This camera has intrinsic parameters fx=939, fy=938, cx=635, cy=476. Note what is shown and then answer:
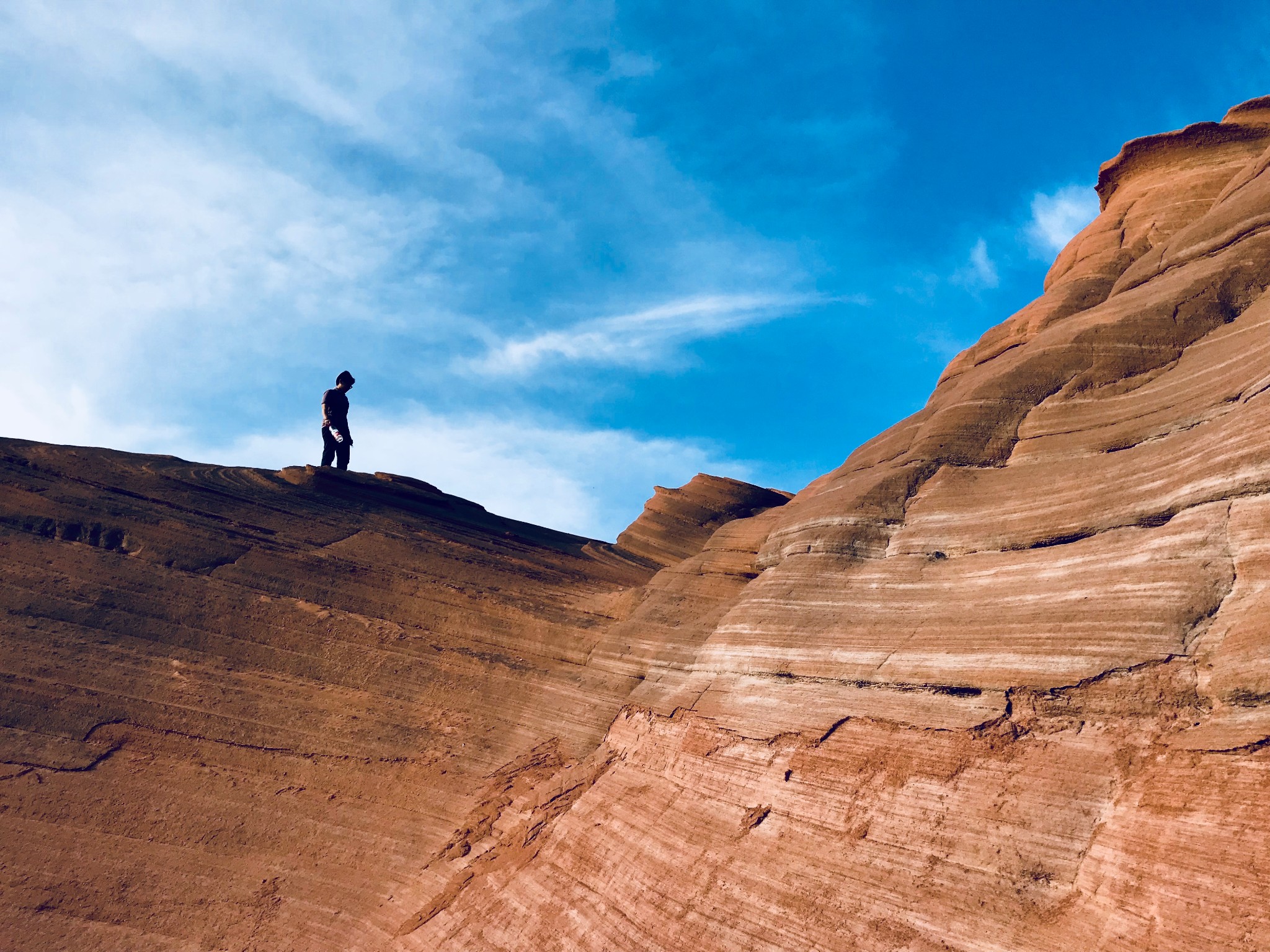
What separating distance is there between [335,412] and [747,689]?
14.1m

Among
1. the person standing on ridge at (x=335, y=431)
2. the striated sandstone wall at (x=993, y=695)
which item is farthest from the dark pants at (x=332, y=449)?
the striated sandstone wall at (x=993, y=695)

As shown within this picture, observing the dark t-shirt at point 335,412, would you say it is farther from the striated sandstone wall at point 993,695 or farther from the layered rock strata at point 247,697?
the striated sandstone wall at point 993,695

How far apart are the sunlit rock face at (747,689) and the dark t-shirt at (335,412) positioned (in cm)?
333

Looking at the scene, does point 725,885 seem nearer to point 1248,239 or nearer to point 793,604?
point 793,604

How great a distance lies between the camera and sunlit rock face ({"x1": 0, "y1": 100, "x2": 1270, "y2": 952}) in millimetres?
7410

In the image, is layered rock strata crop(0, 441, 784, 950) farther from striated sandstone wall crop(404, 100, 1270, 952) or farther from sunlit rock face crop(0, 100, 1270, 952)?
striated sandstone wall crop(404, 100, 1270, 952)

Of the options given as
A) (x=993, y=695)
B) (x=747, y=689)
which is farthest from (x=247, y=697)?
(x=993, y=695)

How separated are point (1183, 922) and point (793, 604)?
20.2 ft

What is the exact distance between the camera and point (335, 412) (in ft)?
71.7

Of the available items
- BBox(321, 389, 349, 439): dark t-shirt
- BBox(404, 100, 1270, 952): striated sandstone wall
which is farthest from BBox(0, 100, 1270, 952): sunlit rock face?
BBox(321, 389, 349, 439): dark t-shirt

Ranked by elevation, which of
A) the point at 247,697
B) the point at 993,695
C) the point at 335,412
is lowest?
the point at 247,697

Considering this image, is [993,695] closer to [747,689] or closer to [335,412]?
[747,689]

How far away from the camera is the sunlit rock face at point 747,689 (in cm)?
741

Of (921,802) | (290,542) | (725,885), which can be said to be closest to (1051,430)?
(921,802)
